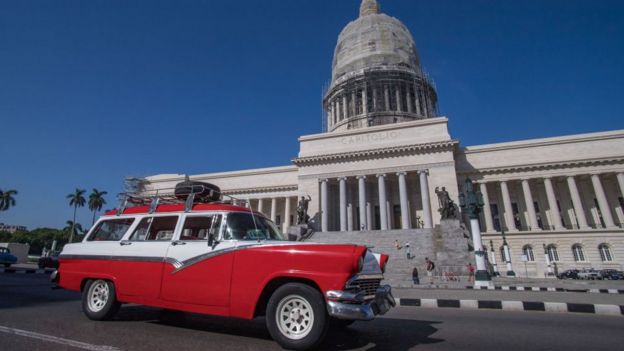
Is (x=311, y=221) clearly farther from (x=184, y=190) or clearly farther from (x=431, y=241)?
(x=184, y=190)

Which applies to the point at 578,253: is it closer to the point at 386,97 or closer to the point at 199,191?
the point at 386,97

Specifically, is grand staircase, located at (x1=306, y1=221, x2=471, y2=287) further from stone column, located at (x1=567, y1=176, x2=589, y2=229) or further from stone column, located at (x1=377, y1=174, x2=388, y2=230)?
stone column, located at (x1=567, y1=176, x2=589, y2=229)

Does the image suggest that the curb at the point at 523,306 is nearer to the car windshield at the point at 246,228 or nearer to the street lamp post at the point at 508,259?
the car windshield at the point at 246,228

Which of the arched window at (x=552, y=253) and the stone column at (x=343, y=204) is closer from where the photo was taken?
the arched window at (x=552, y=253)

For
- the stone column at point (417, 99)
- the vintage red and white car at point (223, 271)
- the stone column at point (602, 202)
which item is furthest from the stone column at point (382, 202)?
the vintage red and white car at point (223, 271)

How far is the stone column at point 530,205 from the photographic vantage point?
1394 inches

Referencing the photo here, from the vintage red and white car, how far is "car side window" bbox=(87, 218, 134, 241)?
0.08 ft

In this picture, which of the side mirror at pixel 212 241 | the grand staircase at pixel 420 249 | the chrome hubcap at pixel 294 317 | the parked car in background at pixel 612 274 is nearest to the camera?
the chrome hubcap at pixel 294 317

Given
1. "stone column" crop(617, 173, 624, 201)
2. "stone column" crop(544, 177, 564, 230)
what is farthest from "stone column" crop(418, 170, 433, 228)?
"stone column" crop(617, 173, 624, 201)

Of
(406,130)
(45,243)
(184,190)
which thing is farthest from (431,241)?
(45,243)

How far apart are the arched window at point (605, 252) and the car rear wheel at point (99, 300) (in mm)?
42838

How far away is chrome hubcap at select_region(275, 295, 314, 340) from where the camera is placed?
3899 mm

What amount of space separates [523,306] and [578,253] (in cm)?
3402

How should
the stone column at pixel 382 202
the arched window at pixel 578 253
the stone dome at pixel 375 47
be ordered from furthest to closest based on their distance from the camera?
the stone dome at pixel 375 47, the stone column at pixel 382 202, the arched window at pixel 578 253
